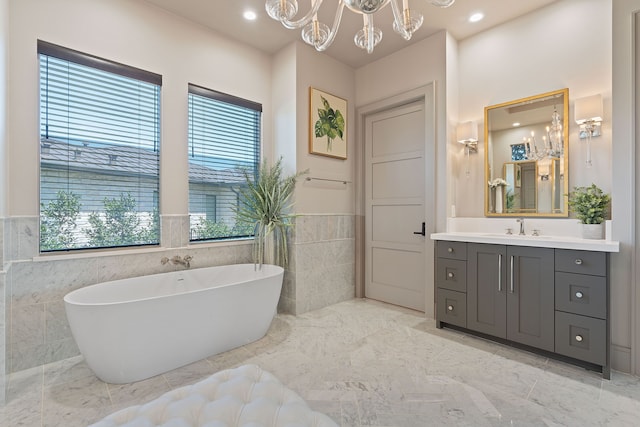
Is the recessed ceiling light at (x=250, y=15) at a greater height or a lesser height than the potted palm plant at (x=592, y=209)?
greater

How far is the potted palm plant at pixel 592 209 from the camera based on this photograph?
2.40m

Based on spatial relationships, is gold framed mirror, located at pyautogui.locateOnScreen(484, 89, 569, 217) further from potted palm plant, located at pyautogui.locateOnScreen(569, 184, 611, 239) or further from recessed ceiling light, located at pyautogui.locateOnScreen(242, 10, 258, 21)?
recessed ceiling light, located at pyautogui.locateOnScreen(242, 10, 258, 21)

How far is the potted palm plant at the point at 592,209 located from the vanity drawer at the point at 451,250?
34.5 inches

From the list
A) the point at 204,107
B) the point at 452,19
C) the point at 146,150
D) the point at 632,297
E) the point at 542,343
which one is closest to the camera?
the point at 632,297

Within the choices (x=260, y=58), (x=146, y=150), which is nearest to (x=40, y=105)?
(x=146, y=150)

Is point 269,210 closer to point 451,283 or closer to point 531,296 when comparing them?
point 451,283

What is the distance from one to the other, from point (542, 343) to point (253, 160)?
3.23 m

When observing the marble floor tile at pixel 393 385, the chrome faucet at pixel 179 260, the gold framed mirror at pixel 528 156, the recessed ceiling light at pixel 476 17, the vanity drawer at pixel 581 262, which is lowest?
the marble floor tile at pixel 393 385

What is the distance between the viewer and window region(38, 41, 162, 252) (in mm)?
2379

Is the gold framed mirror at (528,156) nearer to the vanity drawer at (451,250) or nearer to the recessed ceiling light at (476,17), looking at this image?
the vanity drawer at (451,250)

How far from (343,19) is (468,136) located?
174cm

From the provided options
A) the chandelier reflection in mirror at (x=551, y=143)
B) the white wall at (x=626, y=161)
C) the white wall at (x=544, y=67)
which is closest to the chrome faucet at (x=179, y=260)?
the white wall at (x=544, y=67)

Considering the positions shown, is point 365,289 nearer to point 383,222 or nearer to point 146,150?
point 383,222

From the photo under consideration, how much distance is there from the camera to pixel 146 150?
9.44 ft
